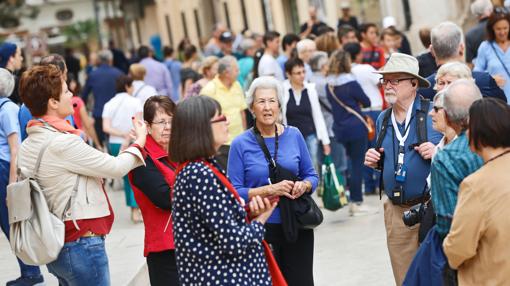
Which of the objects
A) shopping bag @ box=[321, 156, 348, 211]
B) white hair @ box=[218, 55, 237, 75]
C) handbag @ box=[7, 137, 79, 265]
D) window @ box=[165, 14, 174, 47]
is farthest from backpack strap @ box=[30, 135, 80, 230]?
window @ box=[165, 14, 174, 47]

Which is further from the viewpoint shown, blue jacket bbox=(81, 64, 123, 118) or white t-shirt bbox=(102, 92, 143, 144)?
blue jacket bbox=(81, 64, 123, 118)

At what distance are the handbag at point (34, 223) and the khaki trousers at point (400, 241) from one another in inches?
81.7

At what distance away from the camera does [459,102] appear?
5.79m

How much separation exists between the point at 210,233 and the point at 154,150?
167cm

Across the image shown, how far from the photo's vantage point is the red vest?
6816 millimetres

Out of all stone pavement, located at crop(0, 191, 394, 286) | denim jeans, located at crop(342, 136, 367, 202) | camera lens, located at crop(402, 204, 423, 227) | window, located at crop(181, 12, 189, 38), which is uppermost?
window, located at crop(181, 12, 189, 38)

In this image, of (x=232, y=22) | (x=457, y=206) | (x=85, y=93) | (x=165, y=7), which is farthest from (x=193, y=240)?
(x=165, y=7)

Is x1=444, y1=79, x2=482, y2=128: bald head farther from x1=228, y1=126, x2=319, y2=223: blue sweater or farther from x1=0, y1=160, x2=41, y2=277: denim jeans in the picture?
x1=0, y1=160, x2=41, y2=277: denim jeans

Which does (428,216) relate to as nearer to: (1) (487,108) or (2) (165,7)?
→ (1) (487,108)

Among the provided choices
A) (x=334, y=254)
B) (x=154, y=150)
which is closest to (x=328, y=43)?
(x=334, y=254)

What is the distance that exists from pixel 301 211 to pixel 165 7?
4548 cm

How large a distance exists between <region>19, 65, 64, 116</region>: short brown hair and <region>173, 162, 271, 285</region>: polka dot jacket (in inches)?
55.7

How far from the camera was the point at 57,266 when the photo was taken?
21.6 ft

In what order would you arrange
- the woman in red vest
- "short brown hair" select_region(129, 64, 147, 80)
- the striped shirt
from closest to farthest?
the striped shirt → the woman in red vest → "short brown hair" select_region(129, 64, 147, 80)
